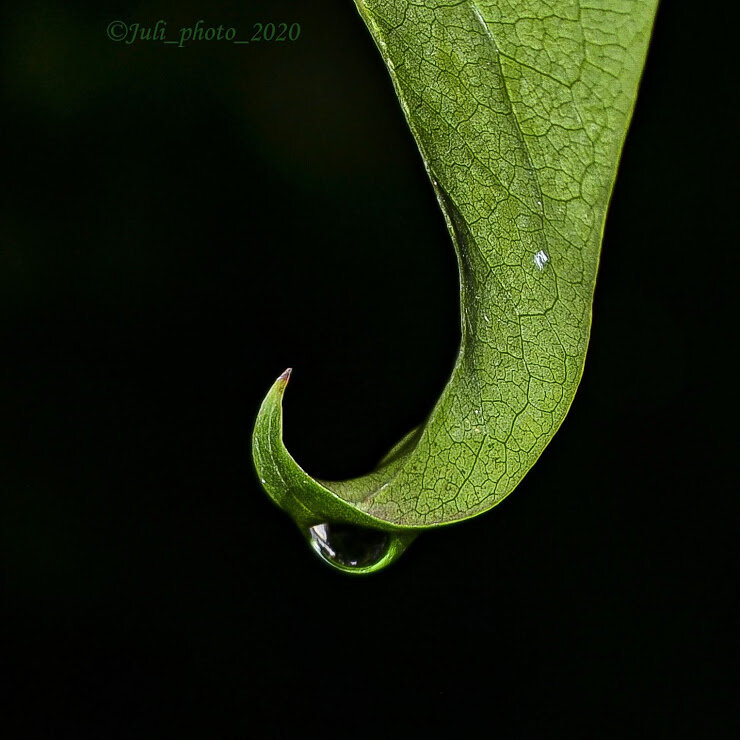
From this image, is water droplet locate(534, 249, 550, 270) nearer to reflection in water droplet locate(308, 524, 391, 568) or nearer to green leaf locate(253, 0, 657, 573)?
green leaf locate(253, 0, 657, 573)

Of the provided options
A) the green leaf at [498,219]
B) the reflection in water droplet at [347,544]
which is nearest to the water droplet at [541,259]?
the green leaf at [498,219]

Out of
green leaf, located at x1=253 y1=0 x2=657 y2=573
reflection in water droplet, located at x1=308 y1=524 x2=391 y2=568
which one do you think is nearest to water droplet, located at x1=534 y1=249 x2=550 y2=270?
green leaf, located at x1=253 y1=0 x2=657 y2=573

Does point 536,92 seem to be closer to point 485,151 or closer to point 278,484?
point 485,151

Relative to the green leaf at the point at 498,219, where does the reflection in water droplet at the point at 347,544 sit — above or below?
below

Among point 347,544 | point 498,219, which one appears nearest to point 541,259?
A: point 498,219

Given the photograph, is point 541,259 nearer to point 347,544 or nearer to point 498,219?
point 498,219

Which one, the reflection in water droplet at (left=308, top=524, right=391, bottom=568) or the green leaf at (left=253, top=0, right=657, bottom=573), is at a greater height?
the green leaf at (left=253, top=0, right=657, bottom=573)

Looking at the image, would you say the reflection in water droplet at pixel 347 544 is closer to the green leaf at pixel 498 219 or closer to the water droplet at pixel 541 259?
the green leaf at pixel 498 219
